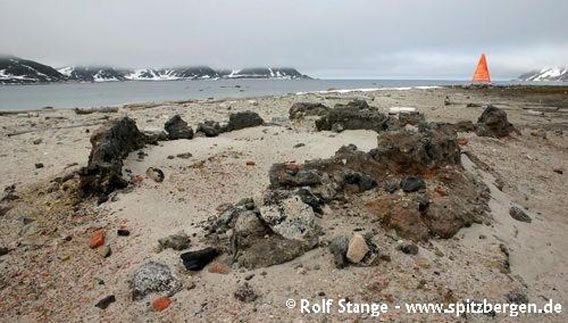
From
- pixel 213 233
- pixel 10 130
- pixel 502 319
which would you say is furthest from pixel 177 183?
pixel 10 130

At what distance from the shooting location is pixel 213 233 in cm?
809

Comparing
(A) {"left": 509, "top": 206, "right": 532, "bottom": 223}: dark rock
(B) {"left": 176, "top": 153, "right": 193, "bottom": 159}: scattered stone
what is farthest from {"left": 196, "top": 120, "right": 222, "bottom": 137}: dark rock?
(A) {"left": 509, "top": 206, "right": 532, "bottom": 223}: dark rock

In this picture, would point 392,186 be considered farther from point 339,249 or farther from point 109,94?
point 109,94

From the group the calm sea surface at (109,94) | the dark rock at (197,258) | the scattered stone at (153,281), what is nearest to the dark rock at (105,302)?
the scattered stone at (153,281)

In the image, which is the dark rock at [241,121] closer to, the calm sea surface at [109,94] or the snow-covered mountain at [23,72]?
the calm sea surface at [109,94]

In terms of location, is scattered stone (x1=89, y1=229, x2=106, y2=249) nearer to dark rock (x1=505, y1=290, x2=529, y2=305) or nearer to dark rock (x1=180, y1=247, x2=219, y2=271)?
dark rock (x1=180, y1=247, x2=219, y2=271)

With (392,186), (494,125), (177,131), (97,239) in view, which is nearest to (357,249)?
(392,186)

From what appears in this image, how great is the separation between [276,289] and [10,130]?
20197 millimetres

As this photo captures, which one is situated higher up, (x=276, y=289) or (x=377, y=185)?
(x=377, y=185)

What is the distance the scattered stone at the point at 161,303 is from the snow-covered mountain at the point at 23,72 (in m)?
155

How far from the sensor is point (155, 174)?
11523 millimetres

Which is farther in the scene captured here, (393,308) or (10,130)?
(10,130)

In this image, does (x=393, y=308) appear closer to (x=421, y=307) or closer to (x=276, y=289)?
(x=421, y=307)

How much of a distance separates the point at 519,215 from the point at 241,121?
35.5ft
